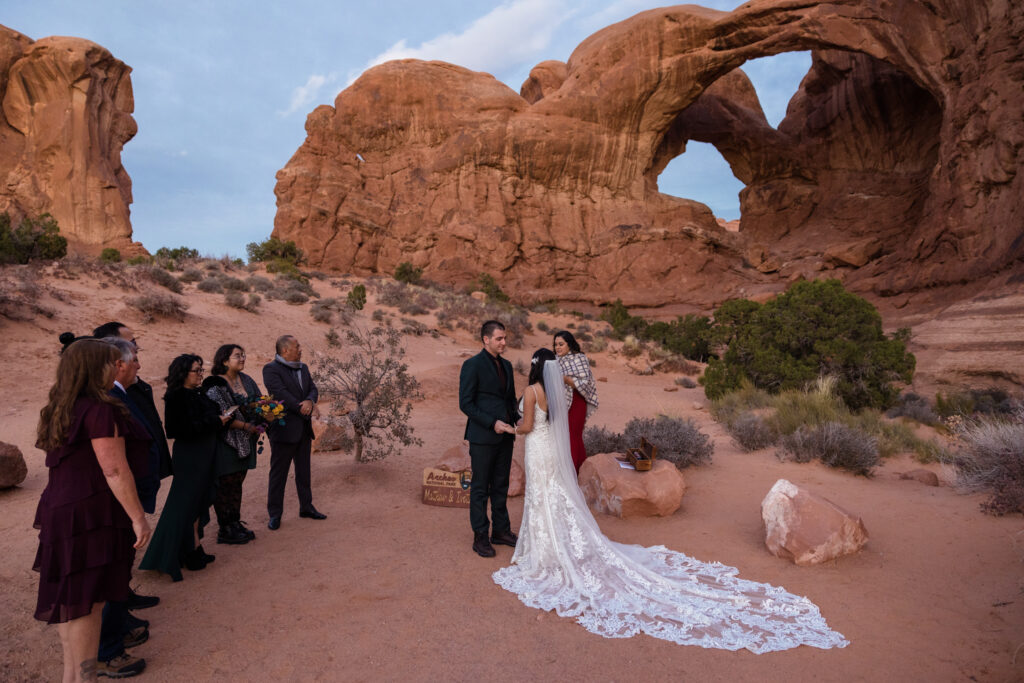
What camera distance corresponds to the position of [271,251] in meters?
30.2

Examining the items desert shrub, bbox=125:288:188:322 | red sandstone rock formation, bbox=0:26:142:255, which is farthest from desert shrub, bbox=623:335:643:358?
red sandstone rock formation, bbox=0:26:142:255

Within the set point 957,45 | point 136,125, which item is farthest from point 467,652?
point 136,125

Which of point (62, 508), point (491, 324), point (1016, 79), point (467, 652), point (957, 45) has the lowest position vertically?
point (467, 652)

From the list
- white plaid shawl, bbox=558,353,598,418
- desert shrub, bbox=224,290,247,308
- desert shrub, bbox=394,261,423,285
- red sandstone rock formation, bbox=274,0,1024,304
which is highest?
red sandstone rock formation, bbox=274,0,1024,304

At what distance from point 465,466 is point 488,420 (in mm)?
2414

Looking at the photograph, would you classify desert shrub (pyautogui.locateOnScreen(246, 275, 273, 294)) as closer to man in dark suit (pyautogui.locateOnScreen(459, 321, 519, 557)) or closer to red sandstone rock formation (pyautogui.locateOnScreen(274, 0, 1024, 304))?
red sandstone rock formation (pyautogui.locateOnScreen(274, 0, 1024, 304))

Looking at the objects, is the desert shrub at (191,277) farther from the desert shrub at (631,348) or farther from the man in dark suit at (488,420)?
the man in dark suit at (488,420)

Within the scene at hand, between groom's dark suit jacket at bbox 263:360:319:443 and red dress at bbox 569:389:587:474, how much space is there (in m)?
2.77

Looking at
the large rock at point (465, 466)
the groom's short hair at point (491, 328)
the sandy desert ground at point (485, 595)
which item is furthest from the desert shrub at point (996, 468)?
the groom's short hair at point (491, 328)

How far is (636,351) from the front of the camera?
20938 millimetres

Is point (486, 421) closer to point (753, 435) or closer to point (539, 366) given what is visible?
point (539, 366)

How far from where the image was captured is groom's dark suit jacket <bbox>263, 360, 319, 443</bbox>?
206 inches

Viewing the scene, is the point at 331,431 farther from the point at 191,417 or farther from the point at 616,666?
the point at 616,666

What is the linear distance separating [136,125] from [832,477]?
4530 centimetres
